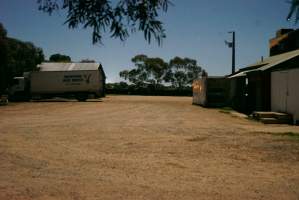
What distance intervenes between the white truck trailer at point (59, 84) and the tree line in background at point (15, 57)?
2278 mm

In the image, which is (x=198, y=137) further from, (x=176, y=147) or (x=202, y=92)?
(x=202, y=92)

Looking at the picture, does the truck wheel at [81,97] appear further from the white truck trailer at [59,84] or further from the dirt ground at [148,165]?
the dirt ground at [148,165]

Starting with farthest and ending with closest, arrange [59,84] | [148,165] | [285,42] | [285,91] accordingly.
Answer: [59,84] → [285,42] → [285,91] → [148,165]

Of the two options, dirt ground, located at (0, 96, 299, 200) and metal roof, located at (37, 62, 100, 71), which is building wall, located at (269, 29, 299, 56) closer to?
metal roof, located at (37, 62, 100, 71)

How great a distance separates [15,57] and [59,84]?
62.1 feet

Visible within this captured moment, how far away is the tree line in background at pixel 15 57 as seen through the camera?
4459 cm

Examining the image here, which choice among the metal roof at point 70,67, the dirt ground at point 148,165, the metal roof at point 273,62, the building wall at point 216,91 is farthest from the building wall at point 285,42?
the dirt ground at point 148,165

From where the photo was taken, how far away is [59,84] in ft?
155

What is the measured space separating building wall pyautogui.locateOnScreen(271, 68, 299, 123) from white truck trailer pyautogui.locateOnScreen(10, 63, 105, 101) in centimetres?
2647

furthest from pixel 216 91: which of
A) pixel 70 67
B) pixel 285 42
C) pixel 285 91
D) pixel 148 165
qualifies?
pixel 148 165

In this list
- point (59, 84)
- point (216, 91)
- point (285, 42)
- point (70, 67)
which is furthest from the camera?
point (70, 67)

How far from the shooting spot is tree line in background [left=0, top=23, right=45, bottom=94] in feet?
146

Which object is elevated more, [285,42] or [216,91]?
[285,42]

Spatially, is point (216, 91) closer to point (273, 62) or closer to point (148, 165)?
point (273, 62)
